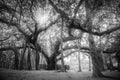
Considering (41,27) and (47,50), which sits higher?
(41,27)

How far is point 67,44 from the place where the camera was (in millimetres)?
12594

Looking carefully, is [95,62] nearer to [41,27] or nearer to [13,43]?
[41,27]

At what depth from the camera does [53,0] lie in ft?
16.3

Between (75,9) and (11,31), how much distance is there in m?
8.41

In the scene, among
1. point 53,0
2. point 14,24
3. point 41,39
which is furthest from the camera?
point 41,39

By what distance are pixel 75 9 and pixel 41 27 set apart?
17.0 ft

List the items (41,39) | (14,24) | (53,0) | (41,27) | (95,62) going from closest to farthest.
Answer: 1. (53,0)
2. (95,62)
3. (14,24)
4. (41,27)
5. (41,39)

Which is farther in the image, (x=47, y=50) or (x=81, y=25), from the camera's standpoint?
(x=47, y=50)

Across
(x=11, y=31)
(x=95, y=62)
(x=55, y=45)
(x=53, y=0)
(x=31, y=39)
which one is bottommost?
(x=95, y=62)

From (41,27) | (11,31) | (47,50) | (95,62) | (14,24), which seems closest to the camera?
(95,62)

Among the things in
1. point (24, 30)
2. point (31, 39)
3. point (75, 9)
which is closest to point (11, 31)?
point (24, 30)

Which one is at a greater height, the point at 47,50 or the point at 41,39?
the point at 41,39

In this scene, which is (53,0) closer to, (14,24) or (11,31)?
(14,24)

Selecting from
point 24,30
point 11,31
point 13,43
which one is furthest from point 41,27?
point 13,43
